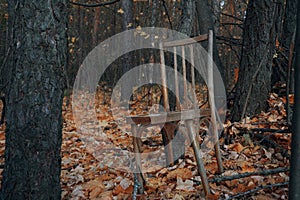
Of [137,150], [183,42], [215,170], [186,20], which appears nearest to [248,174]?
[215,170]

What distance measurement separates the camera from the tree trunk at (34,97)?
71.7 inches

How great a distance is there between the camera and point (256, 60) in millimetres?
3418

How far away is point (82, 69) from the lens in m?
10.5

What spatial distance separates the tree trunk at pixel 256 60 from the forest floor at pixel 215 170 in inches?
5.5

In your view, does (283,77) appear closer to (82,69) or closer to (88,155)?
(88,155)

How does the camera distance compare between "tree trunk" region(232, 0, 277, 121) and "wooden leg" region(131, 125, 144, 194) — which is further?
"tree trunk" region(232, 0, 277, 121)

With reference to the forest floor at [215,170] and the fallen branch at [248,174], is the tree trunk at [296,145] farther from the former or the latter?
the fallen branch at [248,174]

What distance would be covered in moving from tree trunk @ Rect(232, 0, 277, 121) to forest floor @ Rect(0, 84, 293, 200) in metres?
0.14

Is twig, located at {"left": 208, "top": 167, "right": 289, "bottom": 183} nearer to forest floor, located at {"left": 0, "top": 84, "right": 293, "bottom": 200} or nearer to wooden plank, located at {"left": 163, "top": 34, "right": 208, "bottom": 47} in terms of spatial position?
forest floor, located at {"left": 0, "top": 84, "right": 293, "bottom": 200}

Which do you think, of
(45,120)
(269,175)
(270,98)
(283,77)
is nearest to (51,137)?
(45,120)

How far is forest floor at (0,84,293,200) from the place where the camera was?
2232mm

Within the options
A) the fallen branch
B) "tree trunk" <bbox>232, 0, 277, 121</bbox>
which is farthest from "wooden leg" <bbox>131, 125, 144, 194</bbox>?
"tree trunk" <bbox>232, 0, 277, 121</bbox>

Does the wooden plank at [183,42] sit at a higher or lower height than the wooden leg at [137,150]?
higher

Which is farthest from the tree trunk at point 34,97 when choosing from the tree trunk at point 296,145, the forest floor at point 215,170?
the tree trunk at point 296,145
